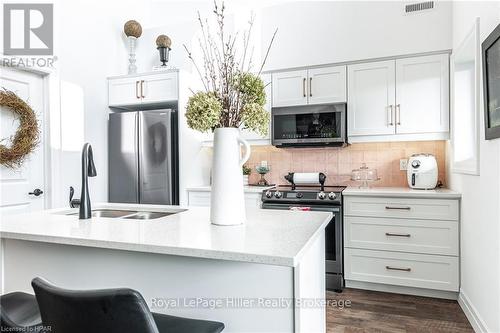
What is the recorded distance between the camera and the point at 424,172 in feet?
9.92

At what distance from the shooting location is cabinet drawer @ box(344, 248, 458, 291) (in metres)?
2.76

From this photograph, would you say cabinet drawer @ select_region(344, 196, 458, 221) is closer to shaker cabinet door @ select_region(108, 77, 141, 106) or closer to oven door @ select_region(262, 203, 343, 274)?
oven door @ select_region(262, 203, 343, 274)

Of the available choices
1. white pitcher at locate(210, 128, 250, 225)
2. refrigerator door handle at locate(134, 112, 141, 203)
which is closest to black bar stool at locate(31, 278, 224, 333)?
white pitcher at locate(210, 128, 250, 225)

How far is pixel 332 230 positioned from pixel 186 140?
1.75m

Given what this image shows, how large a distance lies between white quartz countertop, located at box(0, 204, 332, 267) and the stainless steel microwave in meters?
1.65

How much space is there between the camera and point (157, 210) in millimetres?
2076

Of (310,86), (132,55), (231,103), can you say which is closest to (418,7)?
(310,86)

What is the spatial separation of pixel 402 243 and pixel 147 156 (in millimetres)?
2561

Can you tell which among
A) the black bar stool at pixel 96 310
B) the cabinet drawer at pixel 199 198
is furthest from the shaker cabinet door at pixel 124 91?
the black bar stool at pixel 96 310

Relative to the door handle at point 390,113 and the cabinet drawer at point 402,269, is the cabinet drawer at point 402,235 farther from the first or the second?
the door handle at point 390,113

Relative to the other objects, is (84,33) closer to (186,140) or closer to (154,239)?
(186,140)

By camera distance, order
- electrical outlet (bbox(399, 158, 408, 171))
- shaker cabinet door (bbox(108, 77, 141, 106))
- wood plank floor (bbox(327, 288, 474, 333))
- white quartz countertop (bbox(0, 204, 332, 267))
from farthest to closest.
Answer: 1. shaker cabinet door (bbox(108, 77, 141, 106))
2. electrical outlet (bbox(399, 158, 408, 171))
3. wood plank floor (bbox(327, 288, 474, 333))
4. white quartz countertop (bbox(0, 204, 332, 267))

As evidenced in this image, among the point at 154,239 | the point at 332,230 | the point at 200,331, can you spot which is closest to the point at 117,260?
the point at 154,239

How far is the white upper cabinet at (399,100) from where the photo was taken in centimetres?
299
